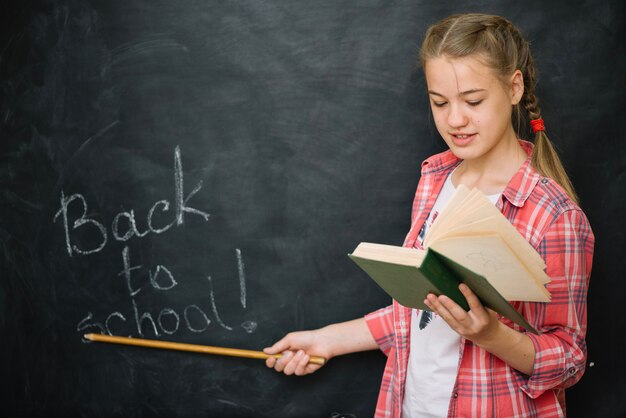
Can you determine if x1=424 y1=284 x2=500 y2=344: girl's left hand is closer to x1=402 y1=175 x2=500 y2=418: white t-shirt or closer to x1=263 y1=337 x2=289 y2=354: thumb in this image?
x1=402 y1=175 x2=500 y2=418: white t-shirt

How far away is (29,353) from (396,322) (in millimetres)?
1085

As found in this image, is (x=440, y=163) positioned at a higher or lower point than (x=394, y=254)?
higher

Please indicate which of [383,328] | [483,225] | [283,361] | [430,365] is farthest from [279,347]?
[483,225]

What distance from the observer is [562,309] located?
3.50 feet

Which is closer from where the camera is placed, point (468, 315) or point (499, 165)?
point (468, 315)

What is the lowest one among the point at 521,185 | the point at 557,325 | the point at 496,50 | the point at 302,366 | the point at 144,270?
the point at 302,366

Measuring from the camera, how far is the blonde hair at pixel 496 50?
110 cm

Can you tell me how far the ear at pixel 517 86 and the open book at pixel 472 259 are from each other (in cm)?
30

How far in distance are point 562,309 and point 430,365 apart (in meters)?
0.26

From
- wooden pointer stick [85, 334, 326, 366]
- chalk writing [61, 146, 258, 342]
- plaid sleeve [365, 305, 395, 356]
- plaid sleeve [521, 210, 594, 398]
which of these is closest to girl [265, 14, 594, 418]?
plaid sleeve [521, 210, 594, 398]

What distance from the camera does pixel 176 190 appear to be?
63.7 inches

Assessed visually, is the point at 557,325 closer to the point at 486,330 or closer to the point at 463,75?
the point at 486,330

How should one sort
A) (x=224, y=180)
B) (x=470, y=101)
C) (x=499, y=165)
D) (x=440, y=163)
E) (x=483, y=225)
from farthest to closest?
(x=224, y=180) → (x=440, y=163) → (x=499, y=165) → (x=470, y=101) → (x=483, y=225)

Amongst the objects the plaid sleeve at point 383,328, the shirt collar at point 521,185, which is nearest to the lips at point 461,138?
the shirt collar at point 521,185
